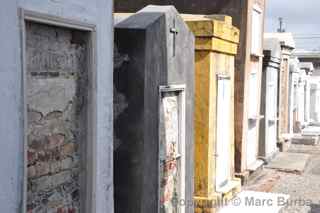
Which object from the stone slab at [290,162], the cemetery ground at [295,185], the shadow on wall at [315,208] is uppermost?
the stone slab at [290,162]

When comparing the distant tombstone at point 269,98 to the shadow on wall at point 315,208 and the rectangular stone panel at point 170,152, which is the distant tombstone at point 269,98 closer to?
the shadow on wall at point 315,208

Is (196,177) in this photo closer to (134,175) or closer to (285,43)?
(134,175)

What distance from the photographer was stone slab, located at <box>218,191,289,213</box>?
8227 mm

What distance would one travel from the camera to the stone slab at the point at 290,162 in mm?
11984

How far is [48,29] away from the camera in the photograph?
3578 mm

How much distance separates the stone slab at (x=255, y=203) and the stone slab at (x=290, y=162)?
8.38ft

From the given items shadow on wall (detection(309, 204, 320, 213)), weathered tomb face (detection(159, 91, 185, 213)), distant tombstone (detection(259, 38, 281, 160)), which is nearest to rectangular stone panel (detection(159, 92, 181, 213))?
weathered tomb face (detection(159, 91, 185, 213))

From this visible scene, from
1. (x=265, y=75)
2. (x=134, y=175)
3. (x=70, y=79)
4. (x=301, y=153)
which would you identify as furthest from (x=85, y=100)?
(x=301, y=153)

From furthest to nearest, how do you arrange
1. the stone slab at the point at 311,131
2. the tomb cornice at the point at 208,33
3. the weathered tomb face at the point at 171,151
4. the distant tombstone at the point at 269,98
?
the stone slab at the point at 311,131
the distant tombstone at the point at 269,98
the tomb cornice at the point at 208,33
the weathered tomb face at the point at 171,151

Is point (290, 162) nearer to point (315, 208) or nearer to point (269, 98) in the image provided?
point (269, 98)

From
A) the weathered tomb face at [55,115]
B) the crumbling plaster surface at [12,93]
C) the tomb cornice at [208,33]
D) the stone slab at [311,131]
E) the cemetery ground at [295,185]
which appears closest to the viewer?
the crumbling plaster surface at [12,93]

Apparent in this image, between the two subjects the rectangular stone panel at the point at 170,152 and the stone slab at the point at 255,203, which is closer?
the rectangular stone panel at the point at 170,152

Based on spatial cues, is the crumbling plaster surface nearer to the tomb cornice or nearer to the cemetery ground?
the tomb cornice

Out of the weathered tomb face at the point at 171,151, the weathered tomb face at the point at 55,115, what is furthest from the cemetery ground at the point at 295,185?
the weathered tomb face at the point at 55,115
